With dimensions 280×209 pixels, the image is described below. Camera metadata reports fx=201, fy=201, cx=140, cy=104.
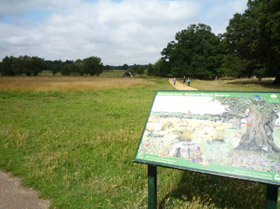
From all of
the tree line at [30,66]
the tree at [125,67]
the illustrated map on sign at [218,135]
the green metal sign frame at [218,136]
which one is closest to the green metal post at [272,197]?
the green metal sign frame at [218,136]

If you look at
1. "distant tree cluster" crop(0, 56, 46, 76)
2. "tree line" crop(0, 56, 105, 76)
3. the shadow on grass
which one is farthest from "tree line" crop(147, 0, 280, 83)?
"distant tree cluster" crop(0, 56, 46, 76)

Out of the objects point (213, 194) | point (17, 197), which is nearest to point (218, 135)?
point (213, 194)

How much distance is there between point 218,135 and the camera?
2.59 m

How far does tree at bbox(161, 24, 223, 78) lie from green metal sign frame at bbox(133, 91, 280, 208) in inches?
2209

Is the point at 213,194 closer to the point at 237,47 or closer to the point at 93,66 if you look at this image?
the point at 237,47

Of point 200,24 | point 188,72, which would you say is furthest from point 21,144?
point 200,24

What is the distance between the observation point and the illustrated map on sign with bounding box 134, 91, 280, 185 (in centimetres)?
228

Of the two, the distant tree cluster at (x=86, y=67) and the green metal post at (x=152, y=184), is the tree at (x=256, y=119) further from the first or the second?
the distant tree cluster at (x=86, y=67)

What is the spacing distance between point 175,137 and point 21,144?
503 cm

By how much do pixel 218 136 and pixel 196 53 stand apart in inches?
2361

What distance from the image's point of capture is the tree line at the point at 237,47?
2445 centimetres

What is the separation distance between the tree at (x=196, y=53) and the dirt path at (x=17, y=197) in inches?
2222

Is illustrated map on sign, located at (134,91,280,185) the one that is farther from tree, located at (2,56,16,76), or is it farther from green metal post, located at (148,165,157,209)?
tree, located at (2,56,16,76)

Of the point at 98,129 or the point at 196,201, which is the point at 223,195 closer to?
the point at 196,201
